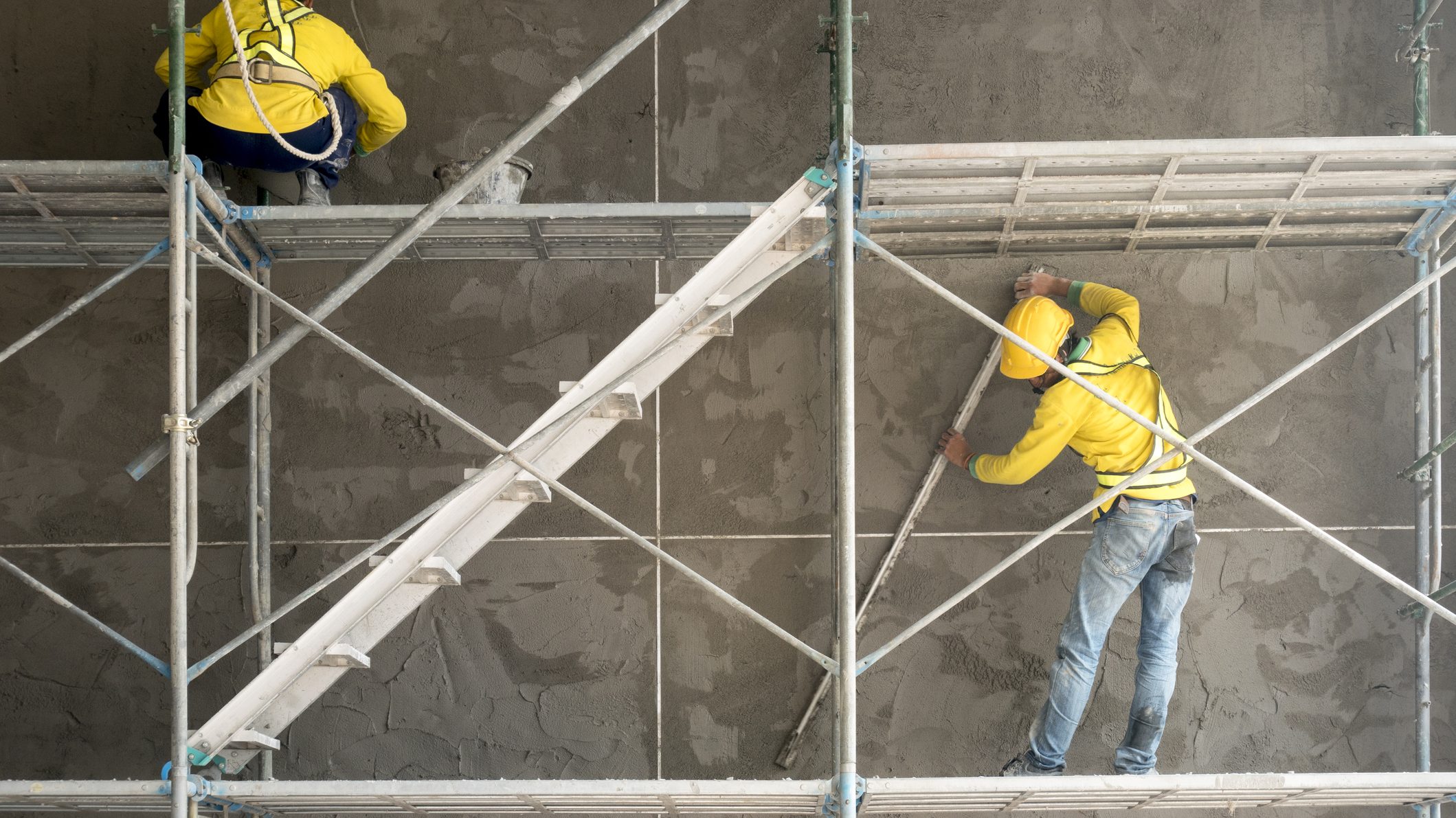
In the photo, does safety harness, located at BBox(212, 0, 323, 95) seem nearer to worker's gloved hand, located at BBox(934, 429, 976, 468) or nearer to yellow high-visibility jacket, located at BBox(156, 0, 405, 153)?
yellow high-visibility jacket, located at BBox(156, 0, 405, 153)

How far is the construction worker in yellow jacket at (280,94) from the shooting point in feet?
19.2

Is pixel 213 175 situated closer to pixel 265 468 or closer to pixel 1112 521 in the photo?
pixel 265 468

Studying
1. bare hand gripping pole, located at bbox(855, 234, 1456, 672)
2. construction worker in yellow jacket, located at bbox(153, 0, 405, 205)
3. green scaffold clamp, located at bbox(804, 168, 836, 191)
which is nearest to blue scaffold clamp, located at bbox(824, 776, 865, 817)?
bare hand gripping pole, located at bbox(855, 234, 1456, 672)

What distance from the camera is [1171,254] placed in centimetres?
712

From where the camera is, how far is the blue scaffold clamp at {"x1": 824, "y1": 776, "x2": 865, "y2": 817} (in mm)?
5434

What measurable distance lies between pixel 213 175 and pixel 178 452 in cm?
171

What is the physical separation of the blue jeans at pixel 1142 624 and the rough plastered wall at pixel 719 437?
0.67 m

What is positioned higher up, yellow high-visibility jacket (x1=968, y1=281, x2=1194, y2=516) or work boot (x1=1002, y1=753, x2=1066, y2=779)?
yellow high-visibility jacket (x1=968, y1=281, x2=1194, y2=516)

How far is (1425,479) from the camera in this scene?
687cm

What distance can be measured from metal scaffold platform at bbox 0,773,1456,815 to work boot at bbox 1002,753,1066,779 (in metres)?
0.56

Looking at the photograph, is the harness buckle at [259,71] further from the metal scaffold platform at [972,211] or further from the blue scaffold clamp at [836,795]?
→ the blue scaffold clamp at [836,795]

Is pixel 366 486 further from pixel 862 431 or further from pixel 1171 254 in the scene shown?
pixel 1171 254

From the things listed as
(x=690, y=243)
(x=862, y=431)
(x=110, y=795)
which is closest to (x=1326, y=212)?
(x=862, y=431)

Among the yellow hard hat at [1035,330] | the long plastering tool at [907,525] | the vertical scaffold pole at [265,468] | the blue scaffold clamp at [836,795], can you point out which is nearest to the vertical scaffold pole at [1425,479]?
the yellow hard hat at [1035,330]
